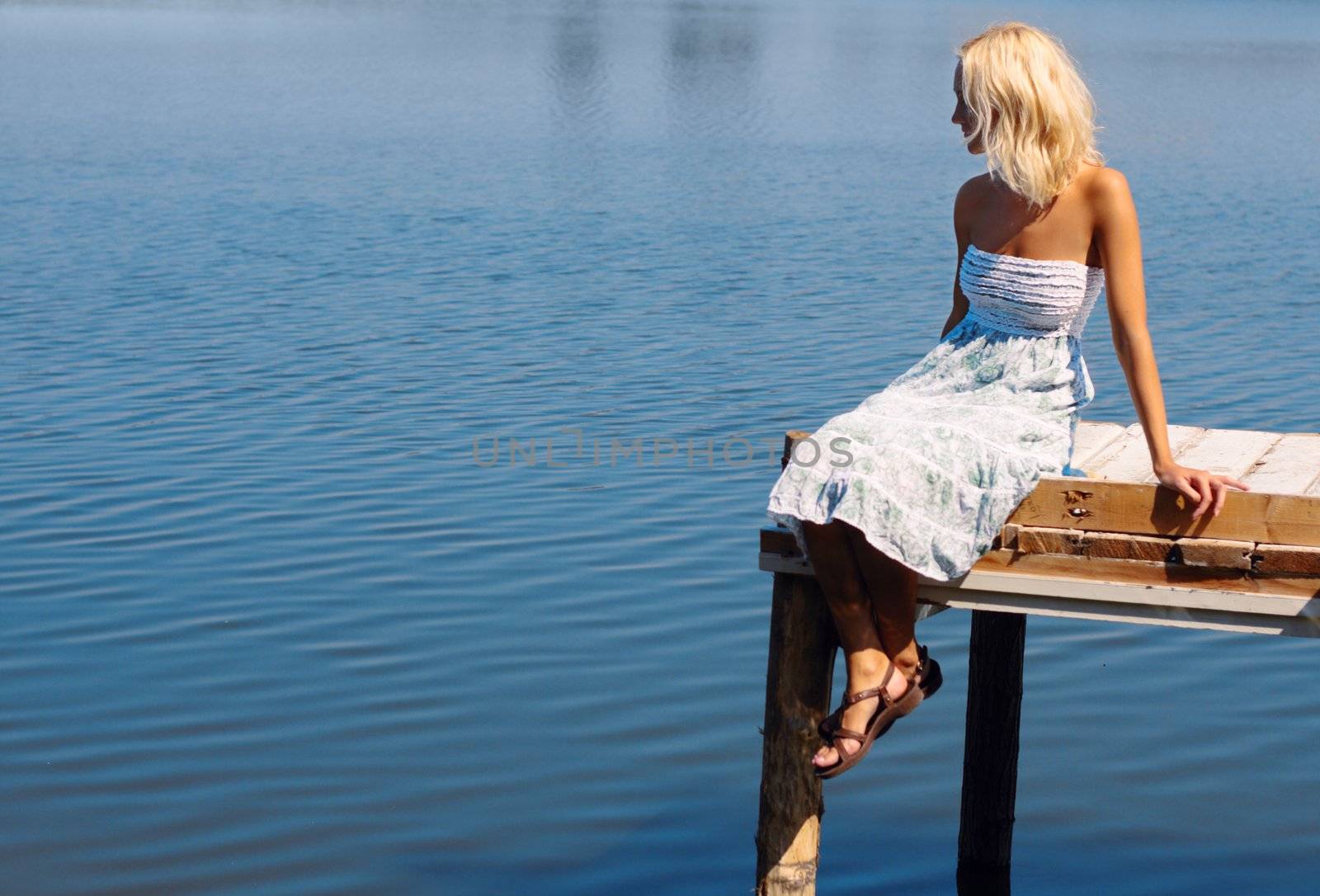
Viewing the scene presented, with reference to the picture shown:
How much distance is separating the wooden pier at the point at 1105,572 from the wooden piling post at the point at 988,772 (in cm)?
121

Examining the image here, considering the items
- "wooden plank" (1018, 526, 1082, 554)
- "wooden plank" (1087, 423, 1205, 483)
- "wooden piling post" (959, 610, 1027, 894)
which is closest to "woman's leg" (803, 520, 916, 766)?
"wooden plank" (1018, 526, 1082, 554)

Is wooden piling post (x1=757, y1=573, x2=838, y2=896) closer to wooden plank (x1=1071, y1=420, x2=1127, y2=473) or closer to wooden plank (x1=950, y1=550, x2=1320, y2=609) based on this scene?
wooden plank (x1=950, y1=550, x2=1320, y2=609)

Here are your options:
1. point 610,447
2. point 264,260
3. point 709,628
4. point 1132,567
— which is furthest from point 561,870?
point 264,260

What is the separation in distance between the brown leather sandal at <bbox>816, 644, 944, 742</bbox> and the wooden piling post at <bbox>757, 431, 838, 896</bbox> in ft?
0.23

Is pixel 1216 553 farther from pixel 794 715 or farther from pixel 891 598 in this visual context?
pixel 794 715

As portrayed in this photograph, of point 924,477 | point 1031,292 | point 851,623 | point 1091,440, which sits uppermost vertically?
point 1031,292

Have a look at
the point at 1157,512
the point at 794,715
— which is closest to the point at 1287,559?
the point at 1157,512

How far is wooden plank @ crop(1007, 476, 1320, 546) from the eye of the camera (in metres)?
3.61

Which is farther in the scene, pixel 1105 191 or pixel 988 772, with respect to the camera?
pixel 988 772

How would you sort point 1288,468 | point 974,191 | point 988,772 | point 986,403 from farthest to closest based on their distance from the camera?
1. point 988,772
2. point 974,191
3. point 986,403
4. point 1288,468

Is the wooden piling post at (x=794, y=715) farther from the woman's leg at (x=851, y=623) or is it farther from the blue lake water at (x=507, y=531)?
the blue lake water at (x=507, y=531)

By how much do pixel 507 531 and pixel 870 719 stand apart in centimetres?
428

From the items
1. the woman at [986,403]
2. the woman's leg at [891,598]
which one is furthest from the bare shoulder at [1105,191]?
the woman's leg at [891,598]

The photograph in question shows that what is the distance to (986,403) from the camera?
406 centimetres
